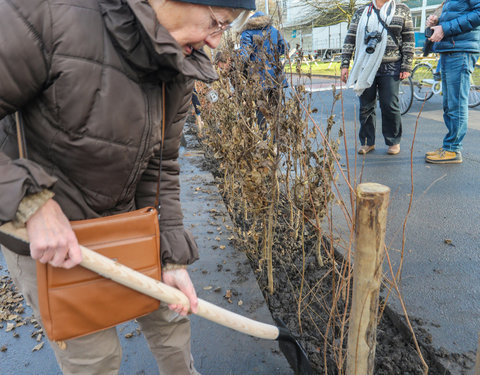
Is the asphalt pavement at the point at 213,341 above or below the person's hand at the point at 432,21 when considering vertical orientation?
below

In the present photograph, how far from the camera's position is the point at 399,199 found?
4027mm

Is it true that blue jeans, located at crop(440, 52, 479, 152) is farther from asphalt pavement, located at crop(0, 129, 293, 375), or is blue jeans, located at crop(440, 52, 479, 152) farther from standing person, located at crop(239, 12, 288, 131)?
asphalt pavement, located at crop(0, 129, 293, 375)

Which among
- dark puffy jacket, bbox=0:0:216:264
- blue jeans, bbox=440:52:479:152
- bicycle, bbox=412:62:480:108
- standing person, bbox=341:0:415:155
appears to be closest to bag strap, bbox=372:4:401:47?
standing person, bbox=341:0:415:155

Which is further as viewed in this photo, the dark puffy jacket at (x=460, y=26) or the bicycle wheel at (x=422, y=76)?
the bicycle wheel at (x=422, y=76)

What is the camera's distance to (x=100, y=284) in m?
1.28

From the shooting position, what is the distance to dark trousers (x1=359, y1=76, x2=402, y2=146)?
16.3 ft

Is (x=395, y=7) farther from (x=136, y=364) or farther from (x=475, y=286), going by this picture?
(x=136, y=364)

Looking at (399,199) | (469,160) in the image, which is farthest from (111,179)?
(469,160)

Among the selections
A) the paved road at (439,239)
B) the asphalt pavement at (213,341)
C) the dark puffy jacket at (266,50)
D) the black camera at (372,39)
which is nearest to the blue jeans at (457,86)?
the paved road at (439,239)

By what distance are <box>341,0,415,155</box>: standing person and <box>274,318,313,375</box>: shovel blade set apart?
3.95 metres

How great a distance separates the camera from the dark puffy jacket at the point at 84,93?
40.3 inches

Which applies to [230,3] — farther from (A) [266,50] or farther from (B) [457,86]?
(B) [457,86]

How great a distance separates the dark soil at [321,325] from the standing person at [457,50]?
2.82 m

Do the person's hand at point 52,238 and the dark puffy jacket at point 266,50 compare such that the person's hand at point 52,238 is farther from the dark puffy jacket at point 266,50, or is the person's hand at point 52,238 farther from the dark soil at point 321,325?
the dark puffy jacket at point 266,50
